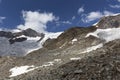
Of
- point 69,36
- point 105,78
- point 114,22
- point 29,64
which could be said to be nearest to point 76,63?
point 105,78

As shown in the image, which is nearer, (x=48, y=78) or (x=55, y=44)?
(x=48, y=78)

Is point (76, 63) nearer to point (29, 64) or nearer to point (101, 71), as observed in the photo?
point (101, 71)

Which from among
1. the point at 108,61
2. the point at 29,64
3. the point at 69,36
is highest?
the point at 69,36

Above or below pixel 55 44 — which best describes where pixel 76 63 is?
below

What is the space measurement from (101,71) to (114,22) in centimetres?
12416

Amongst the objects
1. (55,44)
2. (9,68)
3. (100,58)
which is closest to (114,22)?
(55,44)

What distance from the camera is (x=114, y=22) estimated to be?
156000mm

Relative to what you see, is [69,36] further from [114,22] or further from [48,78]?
[48,78]

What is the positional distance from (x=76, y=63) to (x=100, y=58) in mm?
2818

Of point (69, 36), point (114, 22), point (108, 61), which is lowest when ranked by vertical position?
point (108, 61)

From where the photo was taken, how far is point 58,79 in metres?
34.3

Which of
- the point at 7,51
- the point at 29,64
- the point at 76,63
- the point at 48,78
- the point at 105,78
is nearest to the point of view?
the point at 105,78

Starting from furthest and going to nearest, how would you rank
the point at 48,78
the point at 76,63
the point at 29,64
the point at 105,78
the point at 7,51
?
1. the point at 7,51
2. the point at 29,64
3. the point at 76,63
4. the point at 48,78
5. the point at 105,78

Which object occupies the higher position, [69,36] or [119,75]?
[69,36]
